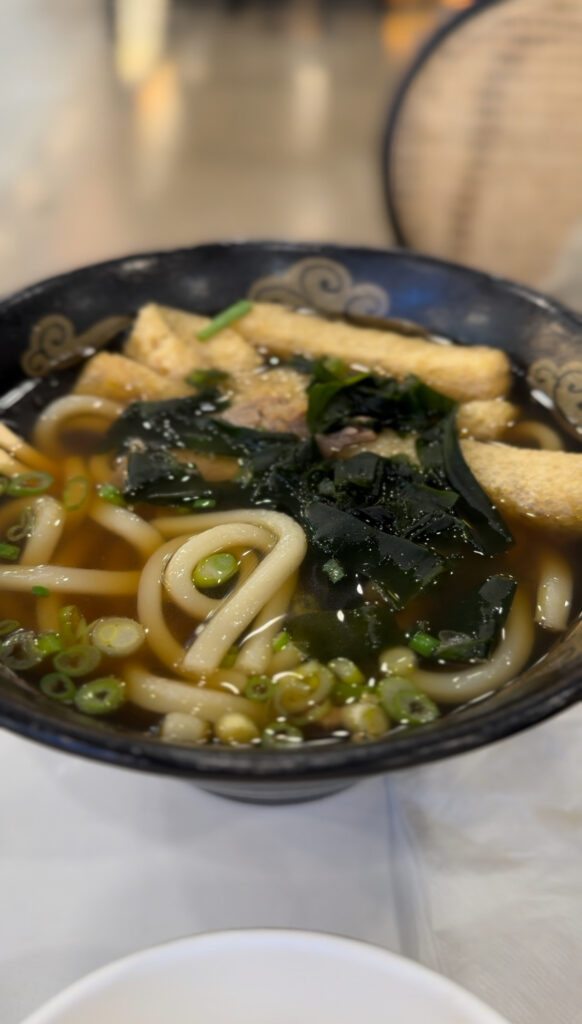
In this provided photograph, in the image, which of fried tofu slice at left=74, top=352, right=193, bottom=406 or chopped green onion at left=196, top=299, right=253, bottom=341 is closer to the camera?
fried tofu slice at left=74, top=352, right=193, bottom=406

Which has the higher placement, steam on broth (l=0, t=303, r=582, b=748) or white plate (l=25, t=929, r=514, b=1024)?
steam on broth (l=0, t=303, r=582, b=748)

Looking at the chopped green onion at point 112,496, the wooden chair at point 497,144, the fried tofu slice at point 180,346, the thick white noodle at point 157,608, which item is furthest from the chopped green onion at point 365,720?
the wooden chair at point 497,144

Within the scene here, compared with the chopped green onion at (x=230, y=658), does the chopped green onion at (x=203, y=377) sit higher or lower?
higher

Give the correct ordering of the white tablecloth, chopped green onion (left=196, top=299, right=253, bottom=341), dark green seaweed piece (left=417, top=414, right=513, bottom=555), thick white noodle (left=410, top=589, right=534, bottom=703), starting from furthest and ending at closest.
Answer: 1. chopped green onion (left=196, top=299, right=253, bottom=341)
2. dark green seaweed piece (left=417, top=414, right=513, bottom=555)
3. thick white noodle (left=410, top=589, right=534, bottom=703)
4. the white tablecloth

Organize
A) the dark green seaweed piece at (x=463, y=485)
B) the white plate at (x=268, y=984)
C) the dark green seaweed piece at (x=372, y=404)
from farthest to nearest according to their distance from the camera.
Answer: the dark green seaweed piece at (x=372, y=404) < the dark green seaweed piece at (x=463, y=485) < the white plate at (x=268, y=984)

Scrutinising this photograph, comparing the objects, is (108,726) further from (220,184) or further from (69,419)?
(220,184)

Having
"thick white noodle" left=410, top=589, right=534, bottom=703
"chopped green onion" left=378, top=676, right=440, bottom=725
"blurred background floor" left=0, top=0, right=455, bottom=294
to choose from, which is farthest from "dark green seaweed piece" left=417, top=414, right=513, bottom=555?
"blurred background floor" left=0, top=0, right=455, bottom=294

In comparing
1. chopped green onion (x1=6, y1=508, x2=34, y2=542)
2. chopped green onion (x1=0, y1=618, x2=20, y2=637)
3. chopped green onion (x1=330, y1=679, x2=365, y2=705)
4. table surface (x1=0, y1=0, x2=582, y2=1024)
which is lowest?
table surface (x1=0, y1=0, x2=582, y2=1024)

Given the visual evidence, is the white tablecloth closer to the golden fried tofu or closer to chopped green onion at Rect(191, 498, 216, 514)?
chopped green onion at Rect(191, 498, 216, 514)

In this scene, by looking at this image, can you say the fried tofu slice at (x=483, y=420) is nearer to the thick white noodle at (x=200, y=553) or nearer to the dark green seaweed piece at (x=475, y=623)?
the dark green seaweed piece at (x=475, y=623)
